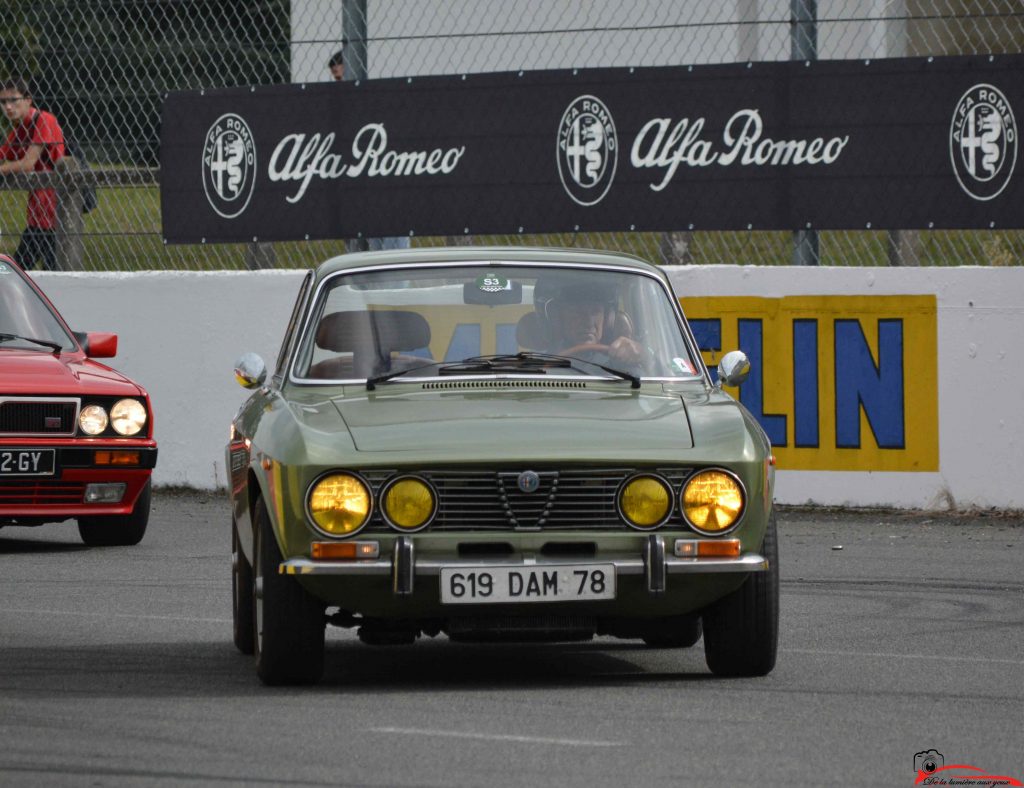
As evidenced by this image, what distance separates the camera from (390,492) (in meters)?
6.64

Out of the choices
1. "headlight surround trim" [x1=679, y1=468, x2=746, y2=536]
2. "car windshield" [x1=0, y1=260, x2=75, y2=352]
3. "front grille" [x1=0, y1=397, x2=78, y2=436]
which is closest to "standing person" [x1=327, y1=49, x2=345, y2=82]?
"car windshield" [x1=0, y1=260, x2=75, y2=352]

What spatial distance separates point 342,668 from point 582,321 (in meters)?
1.47

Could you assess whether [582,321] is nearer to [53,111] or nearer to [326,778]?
[326,778]

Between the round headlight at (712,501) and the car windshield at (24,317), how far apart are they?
5.98m

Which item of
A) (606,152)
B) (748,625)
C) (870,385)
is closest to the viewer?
(748,625)

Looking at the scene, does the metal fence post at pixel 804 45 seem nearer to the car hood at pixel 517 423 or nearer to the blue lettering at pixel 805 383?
the blue lettering at pixel 805 383

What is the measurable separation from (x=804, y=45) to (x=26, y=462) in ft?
17.8

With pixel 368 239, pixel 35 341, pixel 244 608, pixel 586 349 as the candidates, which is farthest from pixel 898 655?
pixel 368 239

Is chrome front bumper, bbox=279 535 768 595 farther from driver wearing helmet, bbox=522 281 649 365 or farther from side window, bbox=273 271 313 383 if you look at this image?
side window, bbox=273 271 313 383

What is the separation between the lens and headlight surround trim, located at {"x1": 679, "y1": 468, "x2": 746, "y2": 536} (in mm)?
6715

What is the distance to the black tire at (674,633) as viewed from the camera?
715 centimetres

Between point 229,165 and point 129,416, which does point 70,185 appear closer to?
point 229,165

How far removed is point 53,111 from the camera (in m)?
15.8

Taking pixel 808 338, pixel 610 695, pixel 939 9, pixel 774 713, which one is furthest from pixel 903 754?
pixel 939 9
